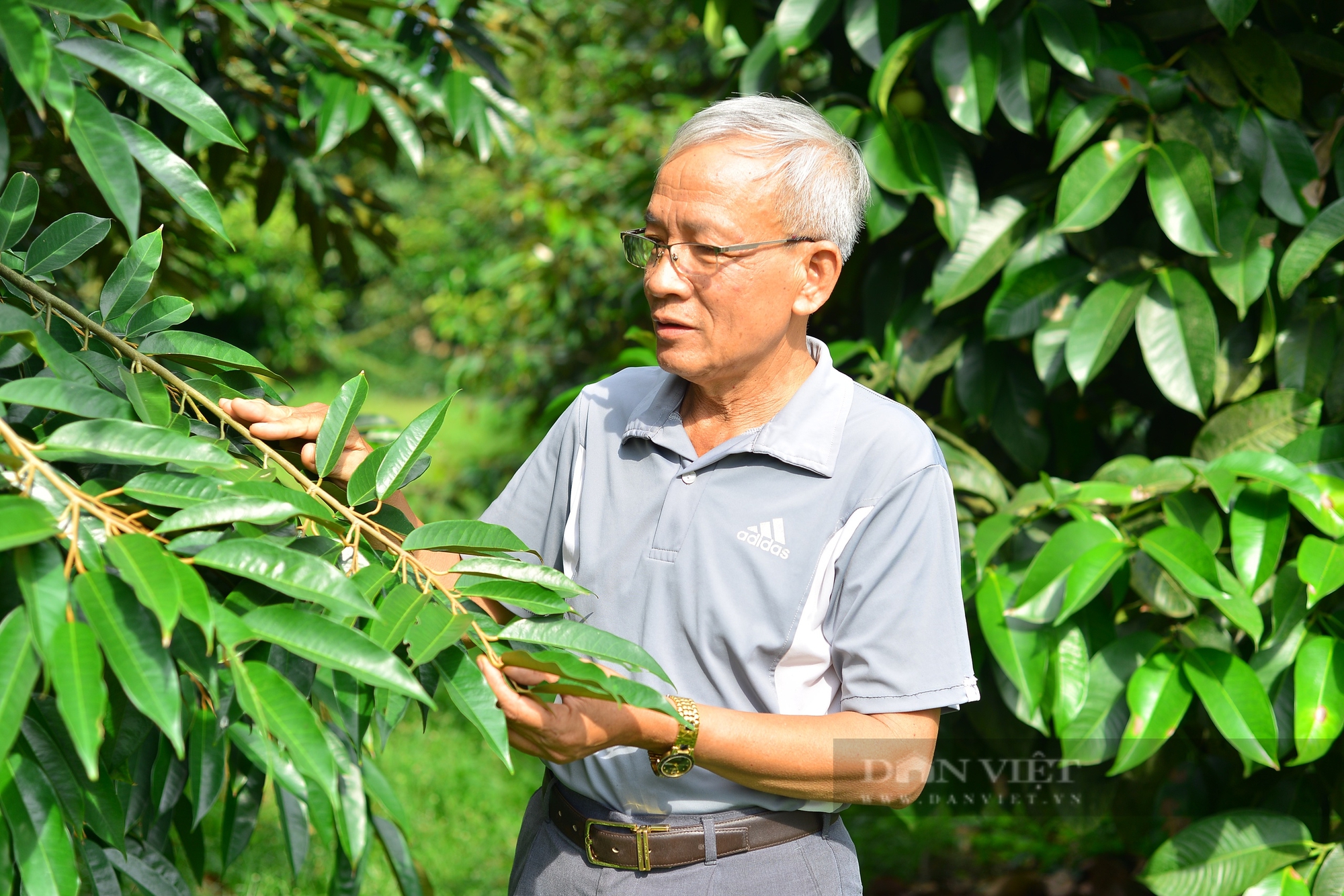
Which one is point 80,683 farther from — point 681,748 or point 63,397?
point 681,748

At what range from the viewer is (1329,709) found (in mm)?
1646

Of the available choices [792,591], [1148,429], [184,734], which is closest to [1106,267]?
[1148,429]

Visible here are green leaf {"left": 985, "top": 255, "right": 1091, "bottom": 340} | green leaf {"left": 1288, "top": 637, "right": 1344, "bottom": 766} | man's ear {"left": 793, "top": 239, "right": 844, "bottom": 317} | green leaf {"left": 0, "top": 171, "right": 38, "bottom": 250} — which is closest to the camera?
green leaf {"left": 0, "top": 171, "right": 38, "bottom": 250}

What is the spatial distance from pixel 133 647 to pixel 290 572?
121 mm

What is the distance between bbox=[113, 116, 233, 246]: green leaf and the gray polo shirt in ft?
2.09

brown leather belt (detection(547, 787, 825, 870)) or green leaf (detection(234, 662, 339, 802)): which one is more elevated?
green leaf (detection(234, 662, 339, 802))

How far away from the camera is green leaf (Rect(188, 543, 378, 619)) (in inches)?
31.9

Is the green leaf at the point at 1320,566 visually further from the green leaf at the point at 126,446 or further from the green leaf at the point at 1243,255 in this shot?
the green leaf at the point at 126,446

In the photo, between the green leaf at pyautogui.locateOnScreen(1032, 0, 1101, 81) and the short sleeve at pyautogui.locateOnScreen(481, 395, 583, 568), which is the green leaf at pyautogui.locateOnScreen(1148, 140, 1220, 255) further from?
the short sleeve at pyautogui.locateOnScreen(481, 395, 583, 568)

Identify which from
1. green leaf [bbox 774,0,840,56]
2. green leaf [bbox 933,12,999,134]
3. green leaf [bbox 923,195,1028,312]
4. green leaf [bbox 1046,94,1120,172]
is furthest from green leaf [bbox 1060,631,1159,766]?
green leaf [bbox 774,0,840,56]

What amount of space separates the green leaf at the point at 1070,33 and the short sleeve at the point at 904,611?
0.94 metres

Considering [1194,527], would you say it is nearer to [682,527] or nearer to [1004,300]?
[1004,300]

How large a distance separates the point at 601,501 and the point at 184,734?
0.61 metres

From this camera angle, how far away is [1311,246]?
1.73 m
